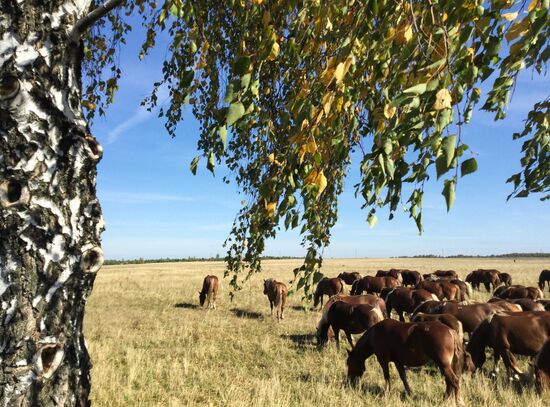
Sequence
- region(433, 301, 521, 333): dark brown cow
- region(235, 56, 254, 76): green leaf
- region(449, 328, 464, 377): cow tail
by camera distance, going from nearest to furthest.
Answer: region(235, 56, 254, 76): green leaf
region(449, 328, 464, 377): cow tail
region(433, 301, 521, 333): dark brown cow

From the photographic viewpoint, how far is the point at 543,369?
23.0 feet

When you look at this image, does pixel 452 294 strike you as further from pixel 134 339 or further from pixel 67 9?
pixel 67 9

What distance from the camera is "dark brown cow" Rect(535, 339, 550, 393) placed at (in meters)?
6.95

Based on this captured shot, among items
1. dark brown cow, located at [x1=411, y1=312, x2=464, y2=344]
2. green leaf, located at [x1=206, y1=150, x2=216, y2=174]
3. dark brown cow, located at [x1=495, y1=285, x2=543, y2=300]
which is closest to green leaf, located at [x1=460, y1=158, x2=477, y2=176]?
green leaf, located at [x1=206, y1=150, x2=216, y2=174]

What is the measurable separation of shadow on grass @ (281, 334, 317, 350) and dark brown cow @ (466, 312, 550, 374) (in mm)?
4288

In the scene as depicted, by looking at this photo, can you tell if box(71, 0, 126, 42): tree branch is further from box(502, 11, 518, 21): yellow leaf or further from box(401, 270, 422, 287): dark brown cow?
box(401, 270, 422, 287): dark brown cow

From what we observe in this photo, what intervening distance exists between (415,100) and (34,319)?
228 centimetres

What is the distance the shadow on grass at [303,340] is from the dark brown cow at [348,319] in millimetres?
419

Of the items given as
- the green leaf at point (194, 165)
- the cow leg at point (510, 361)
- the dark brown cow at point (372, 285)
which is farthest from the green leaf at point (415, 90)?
the dark brown cow at point (372, 285)

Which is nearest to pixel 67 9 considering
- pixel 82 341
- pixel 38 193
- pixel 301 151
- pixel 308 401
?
pixel 38 193

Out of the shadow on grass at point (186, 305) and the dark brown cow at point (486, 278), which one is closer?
the shadow on grass at point (186, 305)

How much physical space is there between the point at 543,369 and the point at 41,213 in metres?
8.06

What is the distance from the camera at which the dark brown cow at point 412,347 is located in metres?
6.96

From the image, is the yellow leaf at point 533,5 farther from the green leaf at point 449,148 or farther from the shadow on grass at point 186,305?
the shadow on grass at point 186,305
